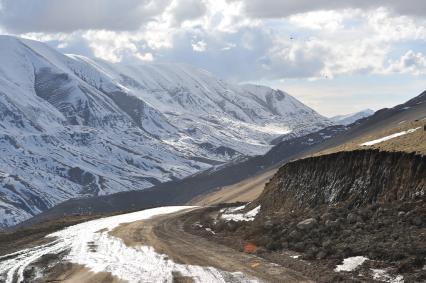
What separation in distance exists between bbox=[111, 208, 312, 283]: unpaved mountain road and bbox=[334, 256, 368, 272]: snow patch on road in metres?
1.52

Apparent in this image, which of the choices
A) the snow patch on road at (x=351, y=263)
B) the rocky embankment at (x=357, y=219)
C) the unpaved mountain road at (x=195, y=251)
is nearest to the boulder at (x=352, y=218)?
the rocky embankment at (x=357, y=219)

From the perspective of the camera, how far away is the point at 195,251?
29734mm

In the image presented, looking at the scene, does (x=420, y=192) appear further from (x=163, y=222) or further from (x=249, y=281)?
(x=163, y=222)

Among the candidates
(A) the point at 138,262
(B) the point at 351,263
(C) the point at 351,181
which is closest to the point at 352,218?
(B) the point at 351,263

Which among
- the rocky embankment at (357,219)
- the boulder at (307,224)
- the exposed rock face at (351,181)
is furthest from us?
the boulder at (307,224)

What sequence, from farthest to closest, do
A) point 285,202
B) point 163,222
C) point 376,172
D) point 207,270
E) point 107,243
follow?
1. point 163,222
2. point 285,202
3. point 107,243
4. point 376,172
5. point 207,270

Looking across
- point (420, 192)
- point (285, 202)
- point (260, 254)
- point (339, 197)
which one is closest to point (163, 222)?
point (285, 202)

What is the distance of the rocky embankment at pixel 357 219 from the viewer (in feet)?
69.4

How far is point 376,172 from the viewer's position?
1234 inches

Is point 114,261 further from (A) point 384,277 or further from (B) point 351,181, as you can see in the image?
(B) point 351,181

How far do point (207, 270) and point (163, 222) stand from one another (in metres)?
26.9

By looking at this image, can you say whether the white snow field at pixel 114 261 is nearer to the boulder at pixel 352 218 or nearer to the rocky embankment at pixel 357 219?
the rocky embankment at pixel 357 219

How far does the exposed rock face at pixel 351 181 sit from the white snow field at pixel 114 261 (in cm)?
1012

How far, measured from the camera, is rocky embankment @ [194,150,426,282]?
832 inches
